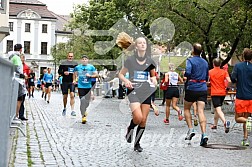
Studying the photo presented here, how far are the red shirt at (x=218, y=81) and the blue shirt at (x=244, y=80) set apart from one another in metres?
2.80

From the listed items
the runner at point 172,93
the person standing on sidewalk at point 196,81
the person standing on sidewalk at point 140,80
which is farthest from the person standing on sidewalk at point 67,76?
the person standing on sidewalk at point 140,80

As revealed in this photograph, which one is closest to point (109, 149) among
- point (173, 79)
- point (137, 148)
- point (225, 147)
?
point (137, 148)

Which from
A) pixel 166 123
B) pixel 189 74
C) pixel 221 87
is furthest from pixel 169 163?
pixel 166 123

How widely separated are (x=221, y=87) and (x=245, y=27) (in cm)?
960

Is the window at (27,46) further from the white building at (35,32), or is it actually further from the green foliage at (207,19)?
the green foliage at (207,19)

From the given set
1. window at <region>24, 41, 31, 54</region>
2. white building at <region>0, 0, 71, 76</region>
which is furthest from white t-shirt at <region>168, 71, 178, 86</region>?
window at <region>24, 41, 31, 54</region>

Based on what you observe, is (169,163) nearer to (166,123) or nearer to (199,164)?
(199,164)

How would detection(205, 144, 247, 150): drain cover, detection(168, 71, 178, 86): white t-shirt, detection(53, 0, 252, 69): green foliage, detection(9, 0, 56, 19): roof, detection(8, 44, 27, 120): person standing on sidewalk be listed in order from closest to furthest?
detection(205, 144, 247, 150): drain cover < detection(8, 44, 27, 120): person standing on sidewalk < detection(168, 71, 178, 86): white t-shirt < detection(53, 0, 252, 69): green foliage < detection(9, 0, 56, 19): roof

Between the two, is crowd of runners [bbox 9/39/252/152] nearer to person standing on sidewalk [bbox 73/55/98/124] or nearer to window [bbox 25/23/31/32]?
person standing on sidewalk [bbox 73/55/98/124]

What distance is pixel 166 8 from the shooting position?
77.3 ft

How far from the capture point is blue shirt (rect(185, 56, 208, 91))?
33.6 feet

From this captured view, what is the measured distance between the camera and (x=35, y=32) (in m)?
89.1

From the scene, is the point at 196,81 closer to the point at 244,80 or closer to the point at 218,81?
the point at 244,80

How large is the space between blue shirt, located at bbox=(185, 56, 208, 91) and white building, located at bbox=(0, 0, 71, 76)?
241ft
